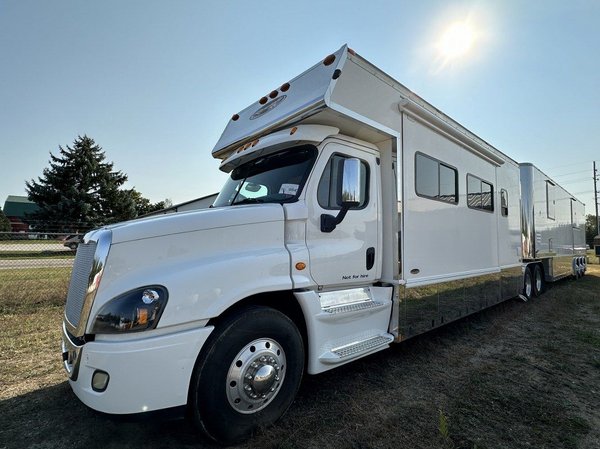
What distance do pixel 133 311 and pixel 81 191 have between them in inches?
1466

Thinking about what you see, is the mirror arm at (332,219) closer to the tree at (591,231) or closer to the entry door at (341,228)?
the entry door at (341,228)

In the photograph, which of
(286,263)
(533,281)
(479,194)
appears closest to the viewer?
(286,263)

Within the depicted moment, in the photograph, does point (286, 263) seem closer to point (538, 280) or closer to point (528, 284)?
point (528, 284)

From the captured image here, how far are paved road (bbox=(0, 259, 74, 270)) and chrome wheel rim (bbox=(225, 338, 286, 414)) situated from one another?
9155mm

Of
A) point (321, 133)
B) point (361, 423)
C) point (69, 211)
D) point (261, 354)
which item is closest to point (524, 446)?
point (361, 423)

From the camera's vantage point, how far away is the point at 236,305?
2990mm

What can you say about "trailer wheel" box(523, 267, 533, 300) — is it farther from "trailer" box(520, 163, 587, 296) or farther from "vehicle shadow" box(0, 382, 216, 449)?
"vehicle shadow" box(0, 382, 216, 449)

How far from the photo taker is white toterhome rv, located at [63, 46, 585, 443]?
2521 millimetres

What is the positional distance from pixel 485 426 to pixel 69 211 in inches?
1458

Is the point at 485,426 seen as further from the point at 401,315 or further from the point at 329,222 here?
the point at 329,222

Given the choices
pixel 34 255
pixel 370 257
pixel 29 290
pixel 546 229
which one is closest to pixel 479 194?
pixel 370 257

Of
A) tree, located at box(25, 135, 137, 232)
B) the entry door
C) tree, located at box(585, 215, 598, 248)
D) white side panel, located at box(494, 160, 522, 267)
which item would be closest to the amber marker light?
the entry door

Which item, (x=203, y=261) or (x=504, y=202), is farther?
(x=504, y=202)

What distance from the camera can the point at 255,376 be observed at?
9.37ft
